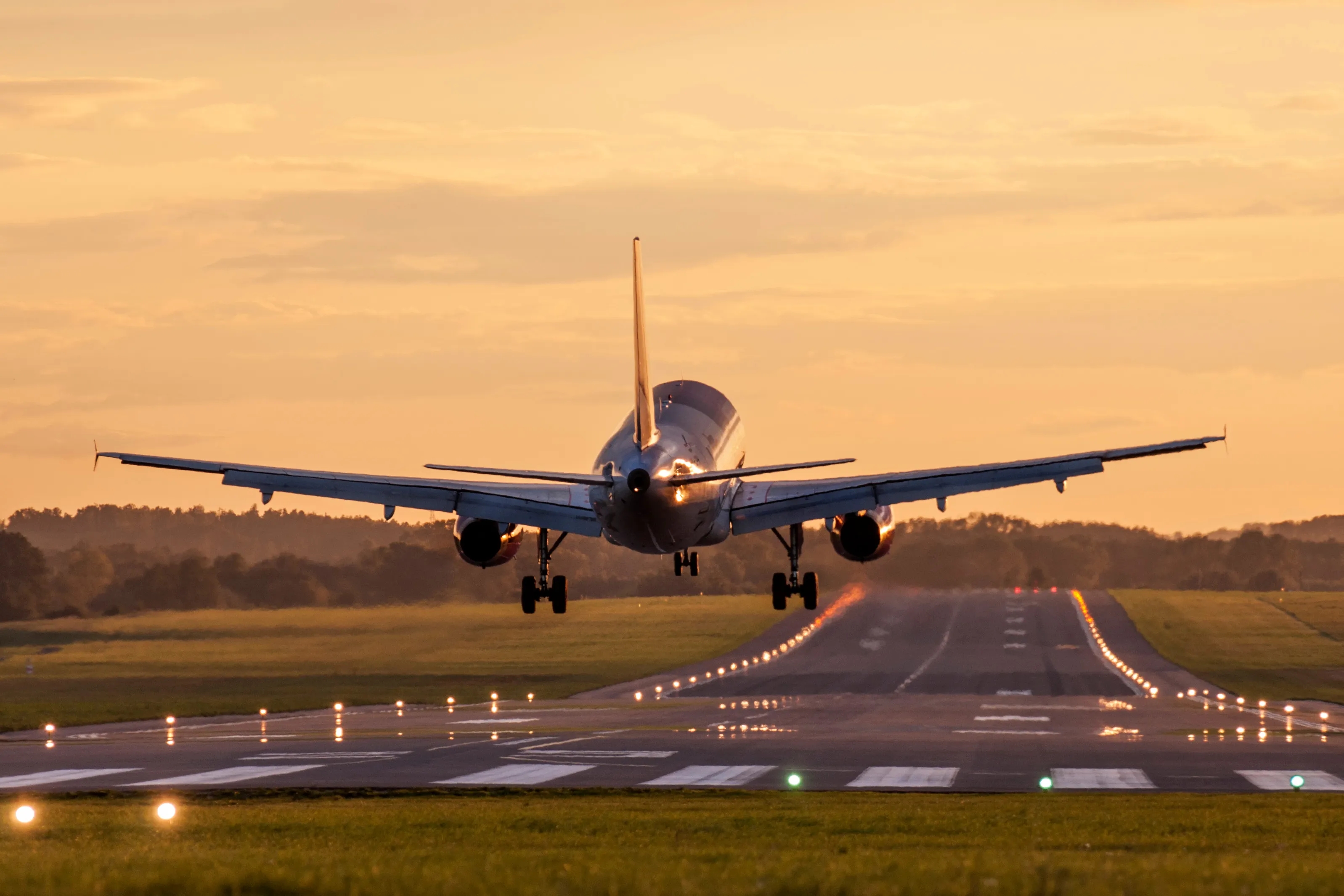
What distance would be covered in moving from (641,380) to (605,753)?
19784 mm

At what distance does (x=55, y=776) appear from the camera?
59.9 metres

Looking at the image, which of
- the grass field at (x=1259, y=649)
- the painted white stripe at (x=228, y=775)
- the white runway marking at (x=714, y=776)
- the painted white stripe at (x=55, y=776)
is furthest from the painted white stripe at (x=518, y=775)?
the grass field at (x=1259, y=649)

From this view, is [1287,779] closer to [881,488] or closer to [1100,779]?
[1100,779]

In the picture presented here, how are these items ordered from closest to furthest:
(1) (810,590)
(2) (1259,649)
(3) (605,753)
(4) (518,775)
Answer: (4) (518,775) < (1) (810,590) < (3) (605,753) < (2) (1259,649)

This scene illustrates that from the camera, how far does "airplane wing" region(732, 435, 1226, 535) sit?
58969mm

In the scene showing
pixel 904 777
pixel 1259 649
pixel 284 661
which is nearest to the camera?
pixel 904 777

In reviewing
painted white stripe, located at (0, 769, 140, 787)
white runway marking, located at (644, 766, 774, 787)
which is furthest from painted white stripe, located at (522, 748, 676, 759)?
painted white stripe, located at (0, 769, 140, 787)

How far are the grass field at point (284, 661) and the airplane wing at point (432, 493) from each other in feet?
178

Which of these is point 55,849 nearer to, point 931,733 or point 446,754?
point 446,754

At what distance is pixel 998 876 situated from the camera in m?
24.9

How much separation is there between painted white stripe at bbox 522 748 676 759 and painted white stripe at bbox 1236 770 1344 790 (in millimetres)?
21626

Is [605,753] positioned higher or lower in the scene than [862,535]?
lower

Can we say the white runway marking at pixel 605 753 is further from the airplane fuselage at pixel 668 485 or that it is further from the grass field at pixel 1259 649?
the grass field at pixel 1259 649

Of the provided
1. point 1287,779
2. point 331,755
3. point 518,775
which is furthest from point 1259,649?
point 518,775
